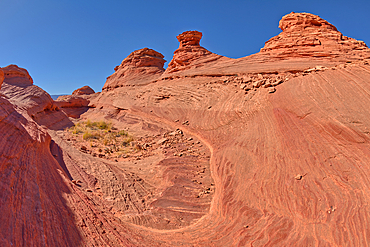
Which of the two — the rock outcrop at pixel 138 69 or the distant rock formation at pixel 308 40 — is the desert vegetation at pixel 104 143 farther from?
the distant rock formation at pixel 308 40

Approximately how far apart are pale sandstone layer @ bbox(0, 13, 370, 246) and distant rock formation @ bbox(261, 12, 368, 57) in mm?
167

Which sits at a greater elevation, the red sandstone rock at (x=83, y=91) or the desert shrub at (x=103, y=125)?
the red sandstone rock at (x=83, y=91)

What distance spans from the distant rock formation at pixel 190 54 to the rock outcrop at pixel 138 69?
379 centimetres

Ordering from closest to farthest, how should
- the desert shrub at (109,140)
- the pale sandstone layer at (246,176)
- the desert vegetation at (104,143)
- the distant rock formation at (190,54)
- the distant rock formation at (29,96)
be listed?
1. the pale sandstone layer at (246,176)
2. the desert vegetation at (104,143)
3. the desert shrub at (109,140)
4. the distant rock formation at (29,96)
5. the distant rock formation at (190,54)

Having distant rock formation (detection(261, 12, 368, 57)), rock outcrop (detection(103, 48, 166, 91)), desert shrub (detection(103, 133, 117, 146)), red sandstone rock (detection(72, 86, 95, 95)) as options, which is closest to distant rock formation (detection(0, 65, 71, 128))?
desert shrub (detection(103, 133, 117, 146))

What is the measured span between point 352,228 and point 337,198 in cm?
84

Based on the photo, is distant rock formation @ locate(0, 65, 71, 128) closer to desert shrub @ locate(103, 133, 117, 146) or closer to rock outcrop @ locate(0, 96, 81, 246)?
desert shrub @ locate(103, 133, 117, 146)

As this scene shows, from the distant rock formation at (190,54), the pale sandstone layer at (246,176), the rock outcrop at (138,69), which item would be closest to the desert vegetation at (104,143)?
the pale sandstone layer at (246,176)

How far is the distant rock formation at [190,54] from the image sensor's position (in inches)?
703

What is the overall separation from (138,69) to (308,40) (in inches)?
653

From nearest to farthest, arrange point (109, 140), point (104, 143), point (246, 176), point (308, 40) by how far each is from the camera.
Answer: point (246, 176), point (104, 143), point (109, 140), point (308, 40)

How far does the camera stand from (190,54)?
61.4 feet

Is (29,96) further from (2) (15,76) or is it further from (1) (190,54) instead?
(1) (190,54)

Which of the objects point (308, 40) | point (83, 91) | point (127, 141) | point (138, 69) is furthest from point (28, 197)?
point (83, 91)
